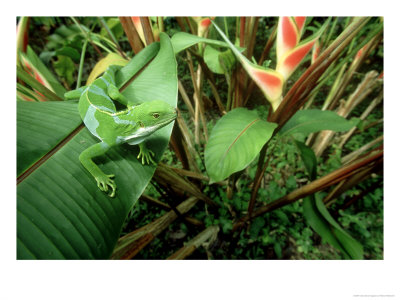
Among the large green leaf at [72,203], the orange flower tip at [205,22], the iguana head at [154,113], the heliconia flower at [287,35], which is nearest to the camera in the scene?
the large green leaf at [72,203]

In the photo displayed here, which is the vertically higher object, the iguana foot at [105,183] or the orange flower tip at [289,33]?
the orange flower tip at [289,33]

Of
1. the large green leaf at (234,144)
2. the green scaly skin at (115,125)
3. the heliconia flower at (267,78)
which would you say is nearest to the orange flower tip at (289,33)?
the heliconia flower at (267,78)

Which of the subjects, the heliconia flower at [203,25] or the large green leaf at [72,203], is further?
the heliconia flower at [203,25]

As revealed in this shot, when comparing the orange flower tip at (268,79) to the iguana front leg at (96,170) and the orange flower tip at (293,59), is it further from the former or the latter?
the iguana front leg at (96,170)

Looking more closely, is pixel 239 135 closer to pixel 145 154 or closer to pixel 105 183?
pixel 145 154

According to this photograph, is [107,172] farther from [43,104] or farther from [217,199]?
[217,199]

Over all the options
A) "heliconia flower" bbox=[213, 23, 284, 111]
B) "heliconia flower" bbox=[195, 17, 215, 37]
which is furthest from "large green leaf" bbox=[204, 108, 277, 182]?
"heliconia flower" bbox=[195, 17, 215, 37]

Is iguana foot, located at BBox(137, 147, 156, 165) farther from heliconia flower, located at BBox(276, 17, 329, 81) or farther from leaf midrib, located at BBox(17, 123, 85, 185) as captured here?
heliconia flower, located at BBox(276, 17, 329, 81)
